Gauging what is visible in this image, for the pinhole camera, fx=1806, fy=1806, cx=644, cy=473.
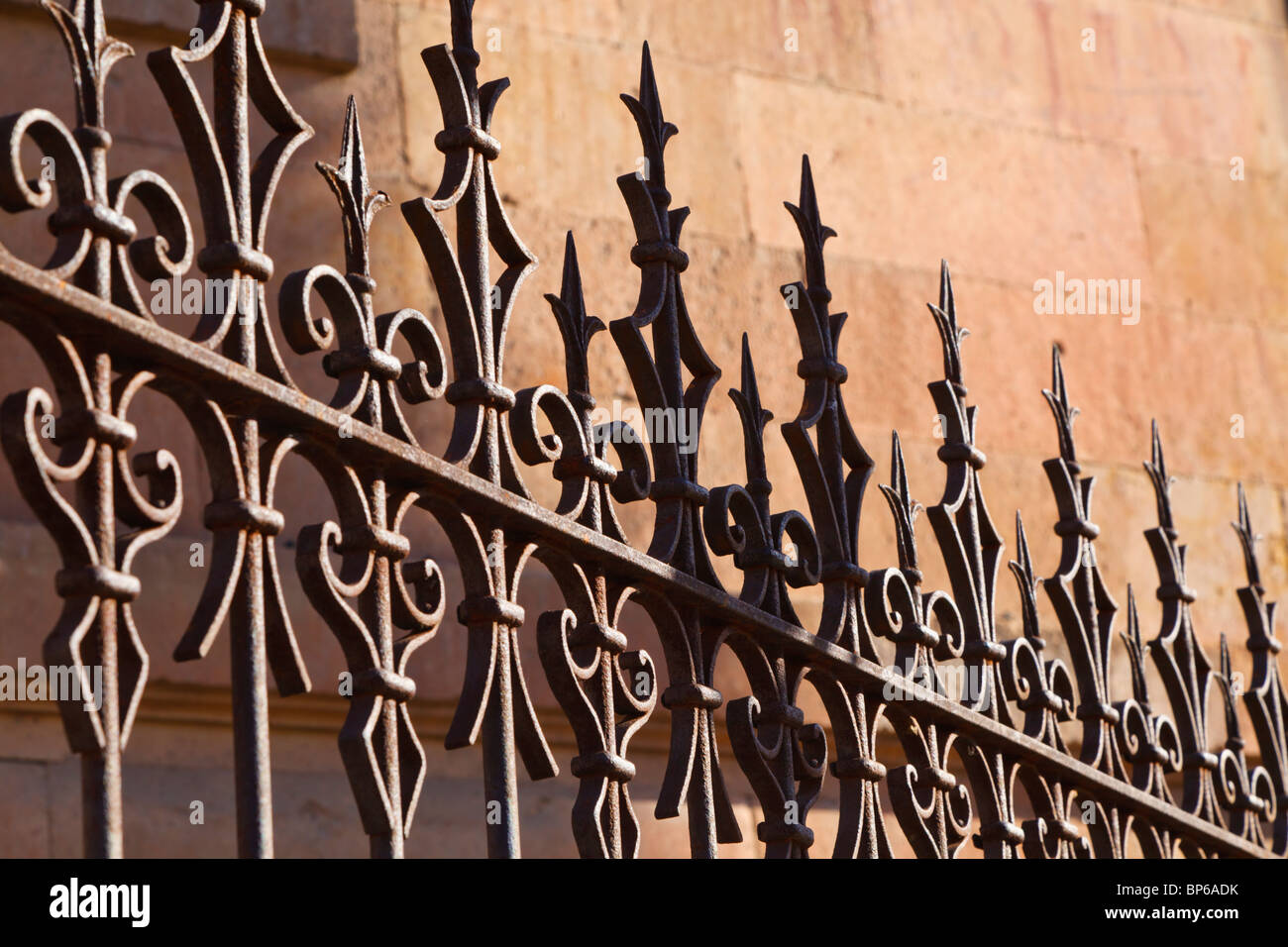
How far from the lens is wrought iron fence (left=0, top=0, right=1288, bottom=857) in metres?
1.51

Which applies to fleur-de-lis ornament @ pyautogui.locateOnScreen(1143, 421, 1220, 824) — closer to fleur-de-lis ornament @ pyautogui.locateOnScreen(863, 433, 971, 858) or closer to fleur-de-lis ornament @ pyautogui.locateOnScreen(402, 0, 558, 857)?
fleur-de-lis ornament @ pyautogui.locateOnScreen(863, 433, 971, 858)

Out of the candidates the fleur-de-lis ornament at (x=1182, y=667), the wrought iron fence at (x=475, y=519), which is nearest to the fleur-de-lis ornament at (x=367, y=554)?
the wrought iron fence at (x=475, y=519)

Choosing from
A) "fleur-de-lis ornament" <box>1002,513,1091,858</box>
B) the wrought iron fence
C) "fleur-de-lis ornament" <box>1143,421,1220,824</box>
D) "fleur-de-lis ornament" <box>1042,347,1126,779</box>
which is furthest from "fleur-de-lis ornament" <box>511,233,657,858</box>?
"fleur-de-lis ornament" <box>1143,421,1220,824</box>

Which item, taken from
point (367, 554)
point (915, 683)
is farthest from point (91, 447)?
point (915, 683)

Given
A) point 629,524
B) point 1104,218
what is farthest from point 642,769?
point 1104,218

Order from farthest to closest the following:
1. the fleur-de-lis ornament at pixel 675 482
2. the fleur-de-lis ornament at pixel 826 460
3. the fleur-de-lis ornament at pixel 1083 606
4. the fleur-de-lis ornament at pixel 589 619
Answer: the fleur-de-lis ornament at pixel 1083 606 < the fleur-de-lis ornament at pixel 826 460 < the fleur-de-lis ornament at pixel 675 482 < the fleur-de-lis ornament at pixel 589 619

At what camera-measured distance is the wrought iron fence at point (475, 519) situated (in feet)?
4.96

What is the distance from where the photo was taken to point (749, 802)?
3.79m

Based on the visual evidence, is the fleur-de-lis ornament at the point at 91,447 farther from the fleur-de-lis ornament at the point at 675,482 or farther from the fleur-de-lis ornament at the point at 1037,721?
the fleur-de-lis ornament at the point at 1037,721

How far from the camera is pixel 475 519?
6.03ft

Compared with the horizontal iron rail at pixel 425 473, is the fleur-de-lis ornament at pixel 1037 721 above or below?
below

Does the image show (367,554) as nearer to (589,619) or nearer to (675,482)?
(589,619)

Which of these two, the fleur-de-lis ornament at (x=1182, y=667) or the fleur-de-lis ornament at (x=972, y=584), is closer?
the fleur-de-lis ornament at (x=972, y=584)
